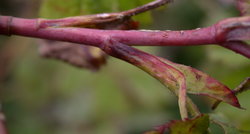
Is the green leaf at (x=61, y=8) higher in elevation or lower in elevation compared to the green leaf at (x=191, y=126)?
higher

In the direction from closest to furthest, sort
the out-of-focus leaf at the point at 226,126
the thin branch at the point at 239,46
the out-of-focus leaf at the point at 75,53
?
the thin branch at the point at 239,46 → the out-of-focus leaf at the point at 226,126 → the out-of-focus leaf at the point at 75,53

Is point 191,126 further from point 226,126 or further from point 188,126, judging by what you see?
point 226,126

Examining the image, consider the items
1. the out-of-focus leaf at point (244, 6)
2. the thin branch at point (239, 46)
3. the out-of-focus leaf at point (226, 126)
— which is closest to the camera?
the thin branch at point (239, 46)

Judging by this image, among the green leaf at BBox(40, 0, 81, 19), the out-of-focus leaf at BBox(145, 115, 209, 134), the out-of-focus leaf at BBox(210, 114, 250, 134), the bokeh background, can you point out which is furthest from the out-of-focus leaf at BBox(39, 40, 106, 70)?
the bokeh background

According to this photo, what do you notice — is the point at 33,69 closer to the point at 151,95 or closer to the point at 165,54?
the point at 151,95

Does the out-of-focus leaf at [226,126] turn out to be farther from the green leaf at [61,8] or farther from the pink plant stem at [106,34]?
the green leaf at [61,8]

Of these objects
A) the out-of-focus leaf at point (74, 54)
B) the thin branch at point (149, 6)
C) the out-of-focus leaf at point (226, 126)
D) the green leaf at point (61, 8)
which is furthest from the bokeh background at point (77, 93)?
the thin branch at point (149, 6)

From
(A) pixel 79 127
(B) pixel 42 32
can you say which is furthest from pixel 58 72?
(B) pixel 42 32

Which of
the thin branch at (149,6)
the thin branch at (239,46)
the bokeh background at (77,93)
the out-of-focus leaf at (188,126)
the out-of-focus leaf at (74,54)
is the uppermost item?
the thin branch at (149,6)

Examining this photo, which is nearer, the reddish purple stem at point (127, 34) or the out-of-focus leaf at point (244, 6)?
the reddish purple stem at point (127, 34)

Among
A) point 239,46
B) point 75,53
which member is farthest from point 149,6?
point 75,53
